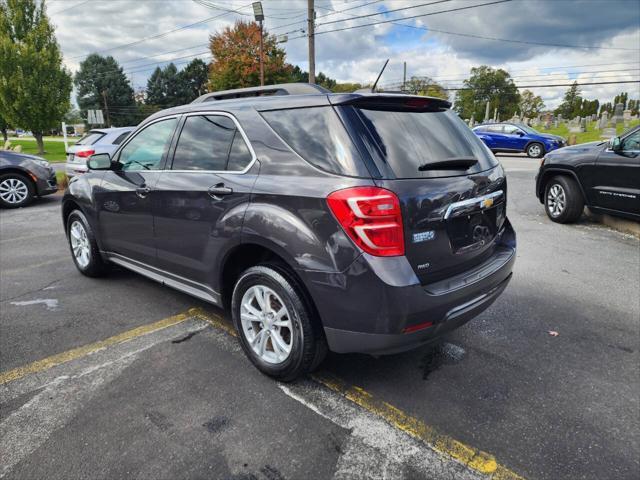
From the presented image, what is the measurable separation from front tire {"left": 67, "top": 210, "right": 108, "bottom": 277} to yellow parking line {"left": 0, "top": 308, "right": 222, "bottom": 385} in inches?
54.7

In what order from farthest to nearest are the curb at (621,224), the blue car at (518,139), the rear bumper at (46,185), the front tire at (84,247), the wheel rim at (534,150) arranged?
the wheel rim at (534,150) < the blue car at (518,139) < the rear bumper at (46,185) < the curb at (621,224) < the front tire at (84,247)

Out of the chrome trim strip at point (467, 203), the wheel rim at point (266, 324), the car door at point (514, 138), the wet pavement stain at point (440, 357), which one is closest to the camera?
the chrome trim strip at point (467, 203)

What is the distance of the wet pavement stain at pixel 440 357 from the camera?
297 cm

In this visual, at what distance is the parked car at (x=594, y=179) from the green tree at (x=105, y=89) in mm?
79252

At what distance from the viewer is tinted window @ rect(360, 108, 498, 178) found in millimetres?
2395

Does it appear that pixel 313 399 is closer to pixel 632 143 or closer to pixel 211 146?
pixel 211 146

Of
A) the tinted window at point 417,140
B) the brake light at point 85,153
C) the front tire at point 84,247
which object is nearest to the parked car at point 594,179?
the tinted window at point 417,140

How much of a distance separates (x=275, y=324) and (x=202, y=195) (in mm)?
1045

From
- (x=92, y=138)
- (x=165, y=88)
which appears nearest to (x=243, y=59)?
(x=92, y=138)

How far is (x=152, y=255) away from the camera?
145 inches

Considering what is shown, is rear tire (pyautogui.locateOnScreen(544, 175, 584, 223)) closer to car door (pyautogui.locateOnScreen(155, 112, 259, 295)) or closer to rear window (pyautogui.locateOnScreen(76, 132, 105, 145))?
car door (pyautogui.locateOnScreen(155, 112, 259, 295))

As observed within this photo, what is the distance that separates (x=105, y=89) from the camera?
246 feet

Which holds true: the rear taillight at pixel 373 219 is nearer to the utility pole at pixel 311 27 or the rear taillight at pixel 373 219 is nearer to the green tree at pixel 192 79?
the utility pole at pixel 311 27

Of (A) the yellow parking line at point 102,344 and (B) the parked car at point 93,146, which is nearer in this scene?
(A) the yellow parking line at point 102,344
